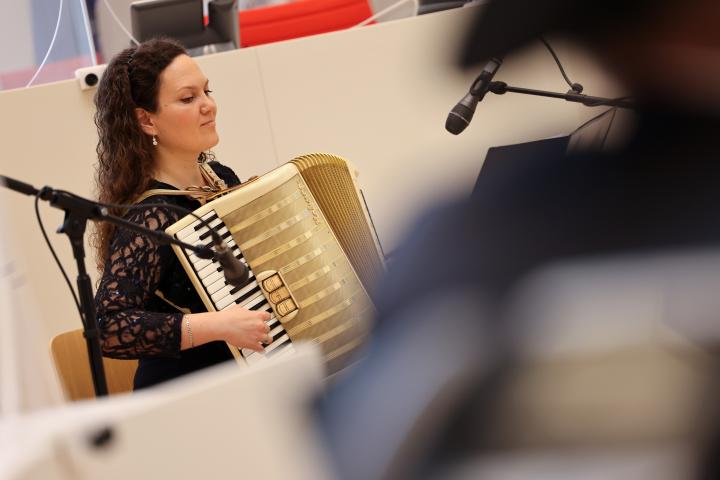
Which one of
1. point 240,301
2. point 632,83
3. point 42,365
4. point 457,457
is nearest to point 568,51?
point 632,83

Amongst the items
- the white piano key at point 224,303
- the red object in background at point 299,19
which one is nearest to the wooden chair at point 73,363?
the white piano key at point 224,303

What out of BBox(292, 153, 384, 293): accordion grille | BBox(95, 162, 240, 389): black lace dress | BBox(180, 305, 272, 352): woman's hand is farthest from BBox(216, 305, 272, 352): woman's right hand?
BBox(292, 153, 384, 293): accordion grille

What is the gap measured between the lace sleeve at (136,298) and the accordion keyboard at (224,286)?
0.12m

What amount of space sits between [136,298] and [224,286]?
0.23 metres

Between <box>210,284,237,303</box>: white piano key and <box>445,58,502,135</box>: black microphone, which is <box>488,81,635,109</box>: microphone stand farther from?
<box>210,284,237,303</box>: white piano key

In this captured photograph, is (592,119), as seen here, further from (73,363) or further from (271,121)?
(271,121)

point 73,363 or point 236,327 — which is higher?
point 236,327

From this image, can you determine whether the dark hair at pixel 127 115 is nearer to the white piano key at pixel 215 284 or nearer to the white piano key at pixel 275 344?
the white piano key at pixel 215 284

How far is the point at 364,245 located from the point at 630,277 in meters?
1.54

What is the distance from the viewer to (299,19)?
142 inches

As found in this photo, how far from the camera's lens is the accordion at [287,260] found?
1759 millimetres

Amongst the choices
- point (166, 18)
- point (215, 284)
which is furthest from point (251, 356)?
point (166, 18)

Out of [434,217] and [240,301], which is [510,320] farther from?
[240,301]

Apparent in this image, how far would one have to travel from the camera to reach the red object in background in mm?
3613
